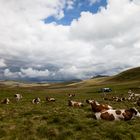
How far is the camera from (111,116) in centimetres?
2286

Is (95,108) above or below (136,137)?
above

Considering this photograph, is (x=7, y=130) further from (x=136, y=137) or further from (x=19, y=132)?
(x=136, y=137)

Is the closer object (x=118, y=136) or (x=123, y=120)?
(x=118, y=136)

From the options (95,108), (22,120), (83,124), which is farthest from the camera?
(95,108)

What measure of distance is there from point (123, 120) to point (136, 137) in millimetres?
4727

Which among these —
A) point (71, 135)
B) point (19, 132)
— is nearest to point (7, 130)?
point (19, 132)

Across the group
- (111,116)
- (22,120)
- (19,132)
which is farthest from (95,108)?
(19,132)

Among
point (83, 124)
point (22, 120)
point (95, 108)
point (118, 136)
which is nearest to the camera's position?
point (118, 136)

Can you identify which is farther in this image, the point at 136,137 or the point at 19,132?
the point at 19,132

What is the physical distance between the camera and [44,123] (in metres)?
21.8

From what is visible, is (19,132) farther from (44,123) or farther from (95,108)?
(95,108)

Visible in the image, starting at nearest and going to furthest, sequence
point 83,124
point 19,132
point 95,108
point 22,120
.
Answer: point 19,132 → point 83,124 → point 22,120 → point 95,108

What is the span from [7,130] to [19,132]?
40.4 inches

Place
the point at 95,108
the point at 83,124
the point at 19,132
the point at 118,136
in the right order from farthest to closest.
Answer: the point at 95,108
the point at 83,124
the point at 19,132
the point at 118,136
